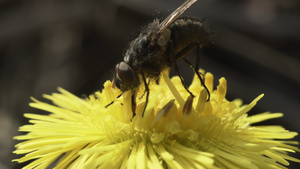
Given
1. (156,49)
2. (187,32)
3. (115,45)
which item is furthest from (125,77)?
(115,45)

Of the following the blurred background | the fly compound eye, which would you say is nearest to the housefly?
the fly compound eye

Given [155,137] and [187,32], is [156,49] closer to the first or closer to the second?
[187,32]

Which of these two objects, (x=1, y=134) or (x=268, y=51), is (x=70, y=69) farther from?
(x=268, y=51)

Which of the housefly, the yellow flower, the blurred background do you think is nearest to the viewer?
the yellow flower

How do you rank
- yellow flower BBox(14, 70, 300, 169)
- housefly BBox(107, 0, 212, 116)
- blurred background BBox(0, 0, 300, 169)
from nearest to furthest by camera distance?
yellow flower BBox(14, 70, 300, 169)
housefly BBox(107, 0, 212, 116)
blurred background BBox(0, 0, 300, 169)

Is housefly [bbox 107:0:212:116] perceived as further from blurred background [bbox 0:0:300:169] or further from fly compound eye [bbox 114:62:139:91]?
blurred background [bbox 0:0:300:169]

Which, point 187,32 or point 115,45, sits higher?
point 115,45

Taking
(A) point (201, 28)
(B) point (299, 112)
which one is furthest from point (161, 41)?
(B) point (299, 112)
